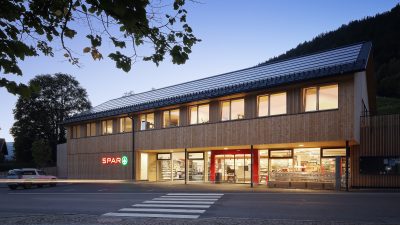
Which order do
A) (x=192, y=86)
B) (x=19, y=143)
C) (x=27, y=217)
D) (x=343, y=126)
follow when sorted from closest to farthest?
(x=27, y=217) → (x=343, y=126) → (x=192, y=86) → (x=19, y=143)

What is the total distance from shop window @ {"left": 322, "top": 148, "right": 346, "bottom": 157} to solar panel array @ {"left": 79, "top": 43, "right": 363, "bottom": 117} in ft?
18.3

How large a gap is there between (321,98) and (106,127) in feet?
73.3

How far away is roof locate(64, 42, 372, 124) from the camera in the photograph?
24625 mm

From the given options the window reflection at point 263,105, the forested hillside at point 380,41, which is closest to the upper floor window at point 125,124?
the window reflection at point 263,105

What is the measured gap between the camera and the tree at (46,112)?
66.7m

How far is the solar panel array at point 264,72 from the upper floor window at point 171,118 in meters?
1.80

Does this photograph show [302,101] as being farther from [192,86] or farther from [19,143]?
[19,143]

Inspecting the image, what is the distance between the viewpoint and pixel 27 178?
32.6 m

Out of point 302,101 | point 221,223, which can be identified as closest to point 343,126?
point 302,101

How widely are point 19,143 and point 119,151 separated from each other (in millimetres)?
35667

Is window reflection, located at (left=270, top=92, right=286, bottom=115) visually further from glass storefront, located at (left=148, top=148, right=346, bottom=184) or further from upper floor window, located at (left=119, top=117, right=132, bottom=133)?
upper floor window, located at (left=119, top=117, right=132, bottom=133)

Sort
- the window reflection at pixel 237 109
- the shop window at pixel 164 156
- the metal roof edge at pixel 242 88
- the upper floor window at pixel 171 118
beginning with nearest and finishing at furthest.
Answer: the metal roof edge at pixel 242 88
the window reflection at pixel 237 109
the upper floor window at pixel 171 118
the shop window at pixel 164 156

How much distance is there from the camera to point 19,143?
217 ft

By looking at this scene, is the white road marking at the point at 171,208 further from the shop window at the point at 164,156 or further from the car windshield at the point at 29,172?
the car windshield at the point at 29,172
